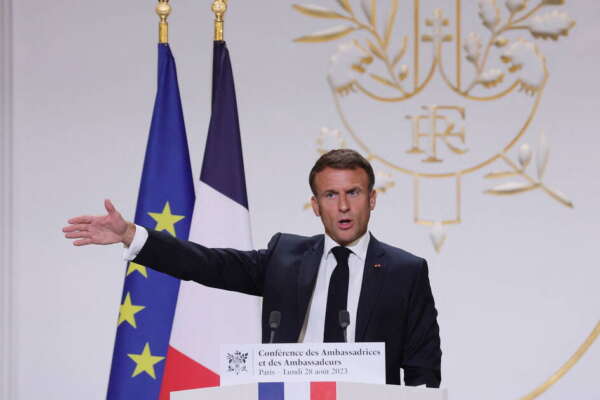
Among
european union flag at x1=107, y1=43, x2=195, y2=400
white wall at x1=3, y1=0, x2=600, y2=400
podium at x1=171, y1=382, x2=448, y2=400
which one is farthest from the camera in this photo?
white wall at x1=3, y1=0, x2=600, y2=400

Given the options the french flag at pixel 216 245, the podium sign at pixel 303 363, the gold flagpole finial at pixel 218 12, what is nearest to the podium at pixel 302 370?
the podium sign at pixel 303 363

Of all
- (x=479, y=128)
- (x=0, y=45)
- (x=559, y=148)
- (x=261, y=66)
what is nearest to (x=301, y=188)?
(x=261, y=66)

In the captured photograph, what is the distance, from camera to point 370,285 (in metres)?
2.48

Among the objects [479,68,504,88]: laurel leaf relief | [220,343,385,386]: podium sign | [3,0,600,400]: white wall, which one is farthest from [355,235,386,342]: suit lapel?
[479,68,504,88]: laurel leaf relief

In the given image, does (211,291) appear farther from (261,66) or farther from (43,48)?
(43,48)

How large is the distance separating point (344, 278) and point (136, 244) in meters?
0.62

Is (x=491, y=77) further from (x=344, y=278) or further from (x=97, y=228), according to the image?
(x=97, y=228)

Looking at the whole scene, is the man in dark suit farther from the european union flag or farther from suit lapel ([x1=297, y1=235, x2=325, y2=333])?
the european union flag

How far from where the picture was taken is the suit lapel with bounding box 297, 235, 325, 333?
250cm

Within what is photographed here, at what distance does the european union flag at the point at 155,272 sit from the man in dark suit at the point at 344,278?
97 centimetres

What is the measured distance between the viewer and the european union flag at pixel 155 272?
346cm

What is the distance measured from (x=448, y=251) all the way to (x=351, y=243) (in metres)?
1.79

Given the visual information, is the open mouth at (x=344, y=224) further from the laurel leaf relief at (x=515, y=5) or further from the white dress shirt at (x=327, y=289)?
the laurel leaf relief at (x=515, y=5)

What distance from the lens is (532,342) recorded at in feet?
13.8
